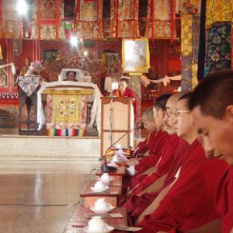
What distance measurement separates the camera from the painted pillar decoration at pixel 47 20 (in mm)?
11727

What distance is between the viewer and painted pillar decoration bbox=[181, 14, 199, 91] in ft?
28.5

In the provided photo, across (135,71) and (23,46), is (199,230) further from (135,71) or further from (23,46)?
(23,46)

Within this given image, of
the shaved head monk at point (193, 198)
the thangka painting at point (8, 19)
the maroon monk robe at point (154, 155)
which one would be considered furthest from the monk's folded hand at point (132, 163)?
the thangka painting at point (8, 19)

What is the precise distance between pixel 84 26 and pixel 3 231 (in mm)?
7902

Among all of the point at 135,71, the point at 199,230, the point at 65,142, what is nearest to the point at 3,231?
the point at 199,230

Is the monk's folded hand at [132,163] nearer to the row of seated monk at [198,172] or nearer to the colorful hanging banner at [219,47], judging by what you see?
the row of seated monk at [198,172]

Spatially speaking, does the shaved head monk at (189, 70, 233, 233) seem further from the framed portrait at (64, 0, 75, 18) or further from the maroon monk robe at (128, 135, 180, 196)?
the framed portrait at (64, 0, 75, 18)

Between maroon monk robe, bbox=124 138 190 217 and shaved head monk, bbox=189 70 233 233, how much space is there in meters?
1.47

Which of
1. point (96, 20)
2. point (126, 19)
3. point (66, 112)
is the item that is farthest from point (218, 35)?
point (96, 20)

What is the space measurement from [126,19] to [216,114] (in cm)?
1000

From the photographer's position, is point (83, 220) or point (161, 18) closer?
point (83, 220)

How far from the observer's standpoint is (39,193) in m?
6.40

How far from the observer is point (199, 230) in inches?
97.7

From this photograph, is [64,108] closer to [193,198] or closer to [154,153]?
[154,153]
